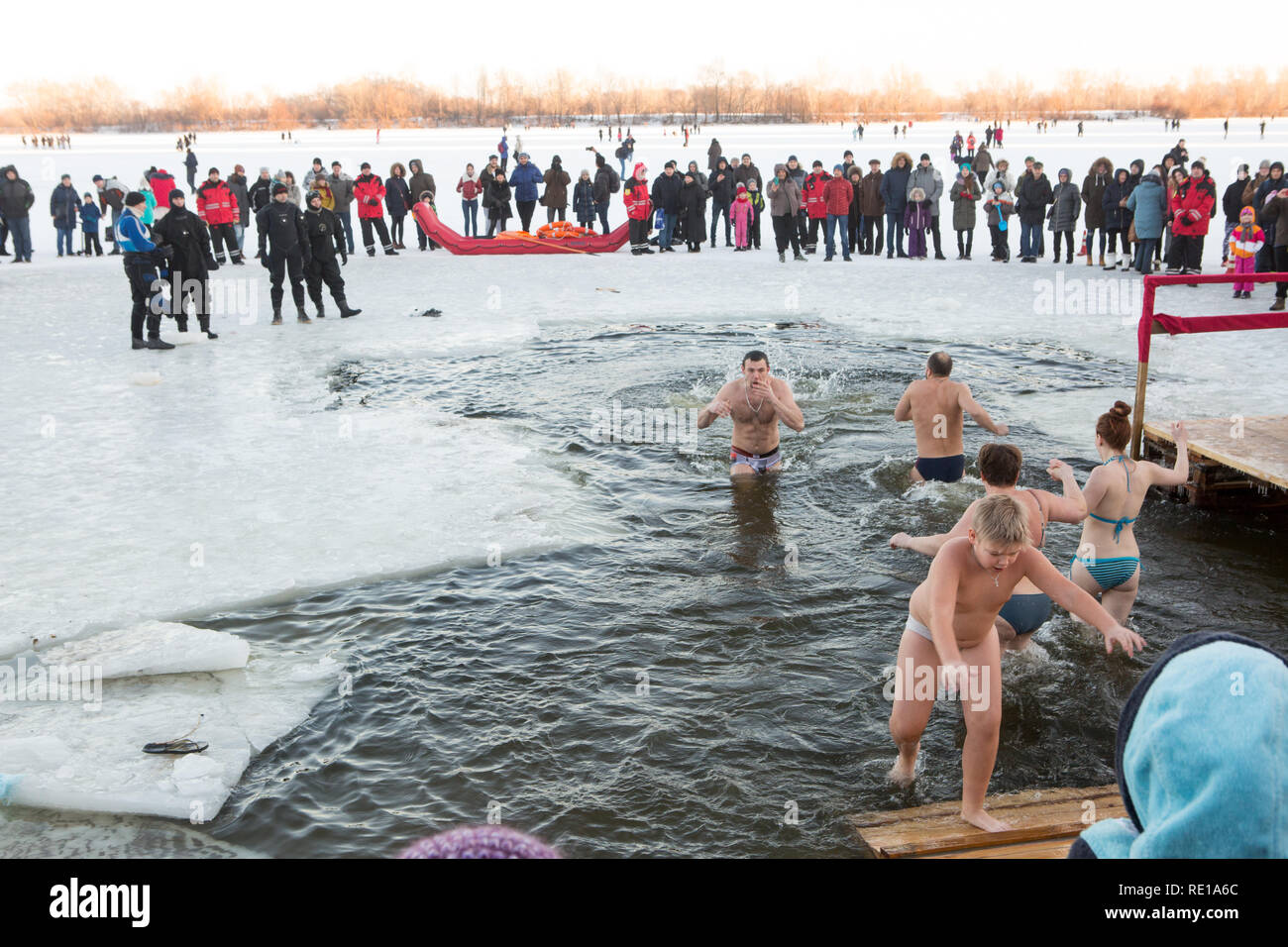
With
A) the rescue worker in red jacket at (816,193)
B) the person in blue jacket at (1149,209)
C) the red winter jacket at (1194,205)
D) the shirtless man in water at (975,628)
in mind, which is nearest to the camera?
the shirtless man in water at (975,628)

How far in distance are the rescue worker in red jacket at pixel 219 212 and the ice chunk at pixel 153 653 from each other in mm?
14660

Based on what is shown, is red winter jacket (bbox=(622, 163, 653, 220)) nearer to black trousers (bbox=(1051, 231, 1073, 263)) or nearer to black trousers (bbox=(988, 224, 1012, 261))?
black trousers (bbox=(988, 224, 1012, 261))

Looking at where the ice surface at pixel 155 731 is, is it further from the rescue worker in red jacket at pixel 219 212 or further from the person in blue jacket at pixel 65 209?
the person in blue jacket at pixel 65 209

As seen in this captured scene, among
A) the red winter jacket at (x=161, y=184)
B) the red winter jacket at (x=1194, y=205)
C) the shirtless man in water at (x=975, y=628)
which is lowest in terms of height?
the shirtless man in water at (x=975, y=628)

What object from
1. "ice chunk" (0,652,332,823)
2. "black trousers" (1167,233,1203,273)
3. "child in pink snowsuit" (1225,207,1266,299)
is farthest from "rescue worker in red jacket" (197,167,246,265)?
"child in pink snowsuit" (1225,207,1266,299)

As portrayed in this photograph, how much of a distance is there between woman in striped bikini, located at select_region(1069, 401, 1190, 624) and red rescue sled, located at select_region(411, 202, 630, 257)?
53.7 ft

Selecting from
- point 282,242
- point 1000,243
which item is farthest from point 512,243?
point 1000,243

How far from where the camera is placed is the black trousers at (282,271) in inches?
523

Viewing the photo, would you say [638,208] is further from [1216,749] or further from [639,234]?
[1216,749]

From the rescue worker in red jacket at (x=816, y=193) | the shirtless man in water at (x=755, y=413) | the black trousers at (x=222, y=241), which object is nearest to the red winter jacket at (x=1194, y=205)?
the rescue worker in red jacket at (x=816, y=193)

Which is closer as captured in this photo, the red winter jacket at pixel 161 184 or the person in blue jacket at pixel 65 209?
the red winter jacket at pixel 161 184

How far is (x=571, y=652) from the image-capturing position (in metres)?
5.20

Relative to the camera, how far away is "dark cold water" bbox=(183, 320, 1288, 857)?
392 centimetres
